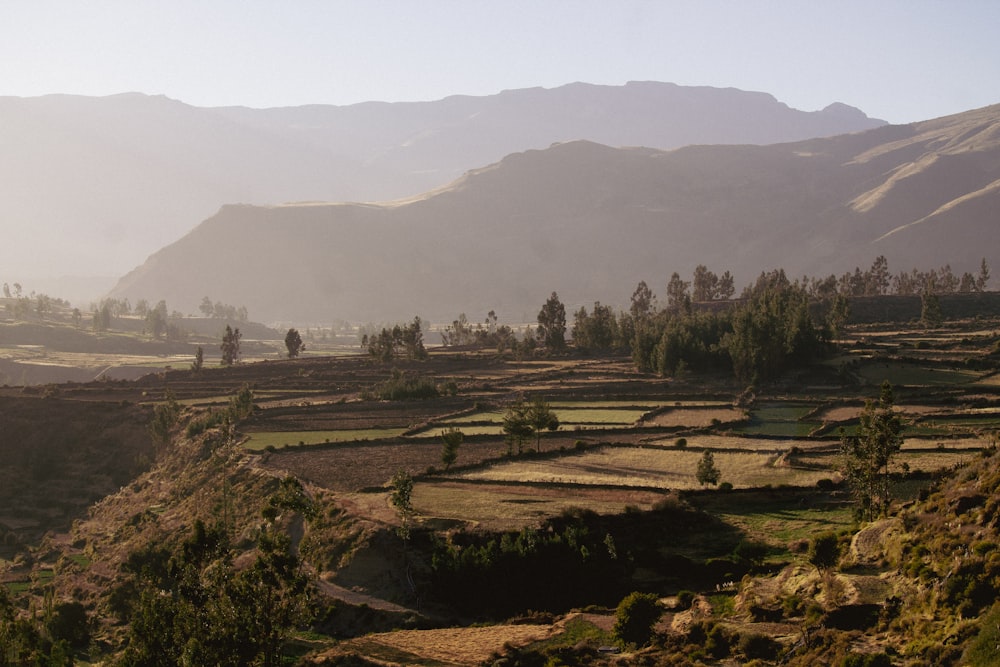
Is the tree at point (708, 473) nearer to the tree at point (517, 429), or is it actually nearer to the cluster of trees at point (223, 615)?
the tree at point (517, 429)

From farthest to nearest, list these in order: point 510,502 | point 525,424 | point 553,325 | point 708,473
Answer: point 553,325, point 525,424, point 708,473, point 510,502

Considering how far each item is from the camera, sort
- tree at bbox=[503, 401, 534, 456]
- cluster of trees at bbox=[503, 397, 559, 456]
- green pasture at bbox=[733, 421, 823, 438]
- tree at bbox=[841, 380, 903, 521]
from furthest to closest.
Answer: green pasture at bbox=[733, 421, 823, 438], cluster of trees at bbox=[503, 397, 559, 456], tree at bbox=[503, 401, 534, 456], tree at bbox=[841, 380, 903, 521]

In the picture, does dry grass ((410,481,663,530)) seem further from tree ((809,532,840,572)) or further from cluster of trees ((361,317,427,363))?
cluster of trees ((361,317,427,363))

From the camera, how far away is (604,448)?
225 feet

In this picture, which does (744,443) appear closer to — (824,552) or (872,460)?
(872,460)

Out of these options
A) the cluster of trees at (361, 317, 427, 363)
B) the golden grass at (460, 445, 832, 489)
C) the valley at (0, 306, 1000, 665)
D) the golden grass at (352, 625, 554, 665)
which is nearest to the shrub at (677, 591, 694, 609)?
the valley at (0, 306, 1000, 665)

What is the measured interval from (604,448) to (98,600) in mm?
39915

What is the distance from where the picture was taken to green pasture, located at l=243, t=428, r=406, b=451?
75125 mm

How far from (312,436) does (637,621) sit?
173 ft

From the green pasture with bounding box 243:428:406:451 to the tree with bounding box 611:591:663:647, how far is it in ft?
153

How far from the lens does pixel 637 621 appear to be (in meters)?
32.4

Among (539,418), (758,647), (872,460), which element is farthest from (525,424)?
(758,647)

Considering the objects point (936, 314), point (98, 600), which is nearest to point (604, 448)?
point (98, 600)

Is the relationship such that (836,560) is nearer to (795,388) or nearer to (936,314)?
(795,388)
